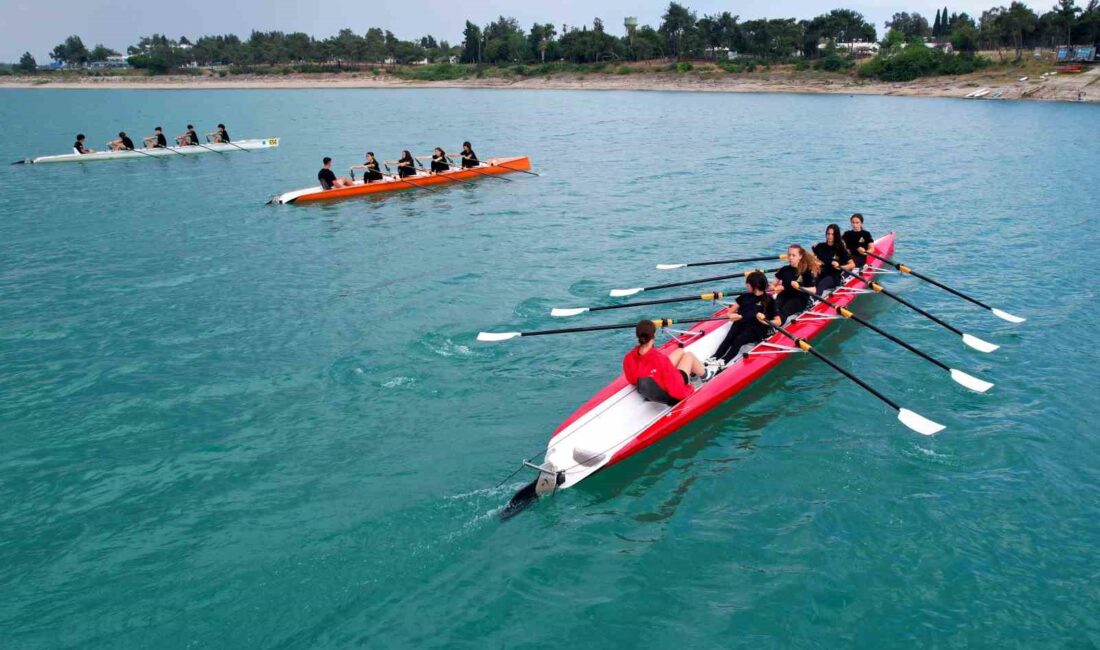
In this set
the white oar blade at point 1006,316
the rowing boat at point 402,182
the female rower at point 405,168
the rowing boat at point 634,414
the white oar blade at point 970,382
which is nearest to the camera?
the rowing boat at point 634,414

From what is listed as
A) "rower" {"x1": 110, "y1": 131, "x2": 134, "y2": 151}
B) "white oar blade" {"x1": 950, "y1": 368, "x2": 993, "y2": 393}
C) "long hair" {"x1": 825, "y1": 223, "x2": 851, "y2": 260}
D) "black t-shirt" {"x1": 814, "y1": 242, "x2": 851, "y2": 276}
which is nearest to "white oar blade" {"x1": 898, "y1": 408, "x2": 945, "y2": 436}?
"white oar blade" {"x1": 950, "y1": 368, "x2": 993, "y2": 393}

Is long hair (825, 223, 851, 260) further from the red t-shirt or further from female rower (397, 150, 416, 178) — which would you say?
female rower (397, 150, 416, 178)

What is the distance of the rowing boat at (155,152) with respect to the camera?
34375 millimetres

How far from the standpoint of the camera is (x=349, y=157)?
3703 centimetres

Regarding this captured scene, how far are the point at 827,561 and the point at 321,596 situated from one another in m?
5.44

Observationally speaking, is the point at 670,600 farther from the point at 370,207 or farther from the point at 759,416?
the point at 370,207

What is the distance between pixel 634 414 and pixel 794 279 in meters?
4.83

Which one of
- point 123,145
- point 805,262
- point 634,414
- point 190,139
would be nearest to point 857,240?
point 805,262

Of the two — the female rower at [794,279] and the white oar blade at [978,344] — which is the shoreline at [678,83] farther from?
the female rower at [794,279]

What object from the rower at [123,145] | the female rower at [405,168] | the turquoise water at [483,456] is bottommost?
the turquoise water at [483,456]

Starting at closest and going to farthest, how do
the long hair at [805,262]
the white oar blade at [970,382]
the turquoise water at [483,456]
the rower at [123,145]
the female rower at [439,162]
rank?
the turquoise water at [483,456], the white oar blade at [970,382], the long hair at [805,262], the female rower at [439,162], the rower at [123,145]

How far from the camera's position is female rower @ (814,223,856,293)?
14.1m

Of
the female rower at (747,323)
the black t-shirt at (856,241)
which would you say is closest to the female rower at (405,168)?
the black t-shirt at (856,241)

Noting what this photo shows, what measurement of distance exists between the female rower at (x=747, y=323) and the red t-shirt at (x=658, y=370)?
1.88m
